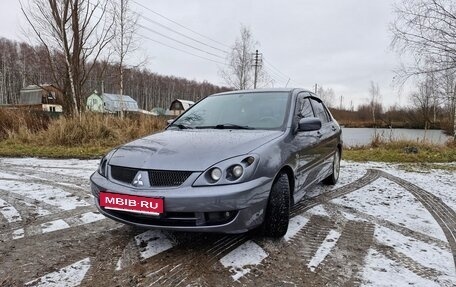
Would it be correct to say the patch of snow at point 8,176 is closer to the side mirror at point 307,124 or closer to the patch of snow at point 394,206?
the side mirror at point 307,124

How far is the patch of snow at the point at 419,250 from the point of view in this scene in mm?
2614

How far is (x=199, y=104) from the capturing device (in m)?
4.30

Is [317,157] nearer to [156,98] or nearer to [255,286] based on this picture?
[255,286]

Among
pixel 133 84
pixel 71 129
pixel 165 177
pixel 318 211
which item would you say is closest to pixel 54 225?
pixel 165 177

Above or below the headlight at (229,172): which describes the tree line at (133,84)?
above

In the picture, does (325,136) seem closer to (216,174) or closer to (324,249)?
(324,249)

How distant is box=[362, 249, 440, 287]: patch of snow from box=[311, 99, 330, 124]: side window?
2293 millimetres

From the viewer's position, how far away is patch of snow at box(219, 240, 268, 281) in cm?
248

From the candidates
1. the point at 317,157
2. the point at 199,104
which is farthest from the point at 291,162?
the point at 199,104

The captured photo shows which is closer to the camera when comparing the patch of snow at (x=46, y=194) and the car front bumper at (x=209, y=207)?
the car front bumper at (x=209, y=207)

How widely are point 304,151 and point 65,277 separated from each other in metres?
2.44

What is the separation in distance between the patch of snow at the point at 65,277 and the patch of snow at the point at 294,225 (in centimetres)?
171

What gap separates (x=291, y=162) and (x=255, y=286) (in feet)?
4.13

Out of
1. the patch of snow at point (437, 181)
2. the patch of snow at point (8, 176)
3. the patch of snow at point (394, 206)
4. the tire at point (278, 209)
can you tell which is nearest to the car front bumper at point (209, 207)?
the tire at point (278, 209)
